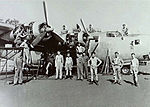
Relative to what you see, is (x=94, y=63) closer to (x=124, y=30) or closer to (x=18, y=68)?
(x=124, y=30)

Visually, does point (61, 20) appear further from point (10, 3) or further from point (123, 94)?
point (123, 94)

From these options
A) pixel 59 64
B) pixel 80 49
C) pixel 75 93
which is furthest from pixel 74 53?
pixel 75 93

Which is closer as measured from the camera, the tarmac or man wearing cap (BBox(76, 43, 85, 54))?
the tarmac

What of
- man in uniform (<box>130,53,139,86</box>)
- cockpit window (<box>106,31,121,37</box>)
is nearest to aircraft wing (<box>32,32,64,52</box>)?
cockpit window (<box>106,31,121,37</box>)

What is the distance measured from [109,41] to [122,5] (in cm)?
40

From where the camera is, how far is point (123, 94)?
2.70 meters

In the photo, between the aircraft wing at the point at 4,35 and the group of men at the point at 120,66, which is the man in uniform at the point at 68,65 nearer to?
the group of men at the point at 120,66

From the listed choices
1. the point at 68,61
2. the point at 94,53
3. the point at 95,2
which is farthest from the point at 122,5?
the point at 68,61

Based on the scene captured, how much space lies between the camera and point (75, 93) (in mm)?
2670

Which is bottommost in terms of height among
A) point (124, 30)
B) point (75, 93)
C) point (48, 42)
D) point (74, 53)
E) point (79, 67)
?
point (75, 93)

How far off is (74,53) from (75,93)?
1.35 feet

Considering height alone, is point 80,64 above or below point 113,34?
below

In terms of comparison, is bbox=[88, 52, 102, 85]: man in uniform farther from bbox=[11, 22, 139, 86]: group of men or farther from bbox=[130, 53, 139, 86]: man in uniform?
bbox=[130, 53, 139, 86]: man in uniform

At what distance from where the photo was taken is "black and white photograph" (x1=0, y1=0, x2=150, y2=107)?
8.71 ft
